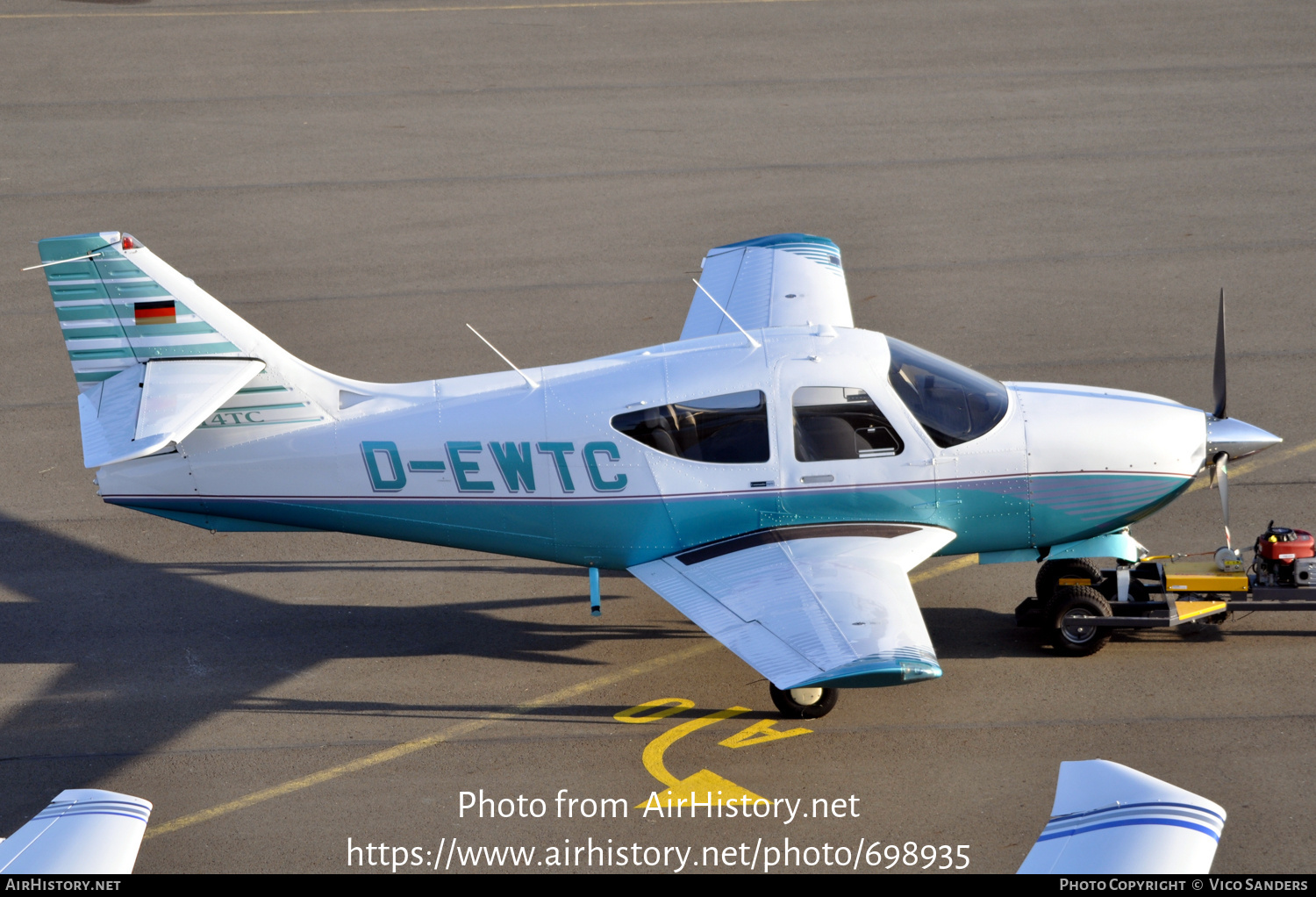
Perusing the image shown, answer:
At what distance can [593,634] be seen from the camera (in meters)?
10.0

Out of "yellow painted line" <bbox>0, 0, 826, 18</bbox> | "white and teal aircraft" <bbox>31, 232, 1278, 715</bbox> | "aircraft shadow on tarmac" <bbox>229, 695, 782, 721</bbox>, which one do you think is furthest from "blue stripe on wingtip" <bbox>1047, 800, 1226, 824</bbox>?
"yellow painted line" <bbox>0, 0, 826, 18</bbox>

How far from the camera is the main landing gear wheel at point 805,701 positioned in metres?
8.85

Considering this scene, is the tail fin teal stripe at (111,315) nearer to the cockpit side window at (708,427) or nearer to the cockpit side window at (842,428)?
the cockpit side window at (708,427)

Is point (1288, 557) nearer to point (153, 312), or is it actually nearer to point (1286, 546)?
point (1286, 546)

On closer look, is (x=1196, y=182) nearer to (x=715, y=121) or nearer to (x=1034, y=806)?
(x=715, y=121)

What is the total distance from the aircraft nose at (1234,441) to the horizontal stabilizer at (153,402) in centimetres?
698

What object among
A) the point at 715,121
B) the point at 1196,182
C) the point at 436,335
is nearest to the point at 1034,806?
the point at 436,335

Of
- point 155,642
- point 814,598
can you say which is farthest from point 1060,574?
point 155,642

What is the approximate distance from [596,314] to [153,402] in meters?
6.77

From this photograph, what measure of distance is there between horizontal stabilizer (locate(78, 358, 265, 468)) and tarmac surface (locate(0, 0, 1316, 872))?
2.06 metres

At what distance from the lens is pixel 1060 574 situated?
9.45m

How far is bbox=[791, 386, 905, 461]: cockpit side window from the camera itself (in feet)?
29.1

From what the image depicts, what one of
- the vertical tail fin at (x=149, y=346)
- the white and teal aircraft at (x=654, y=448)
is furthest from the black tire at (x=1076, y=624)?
the vertical tail fin at (x=149, y=346)

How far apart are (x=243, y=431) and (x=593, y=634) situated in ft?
10.3
